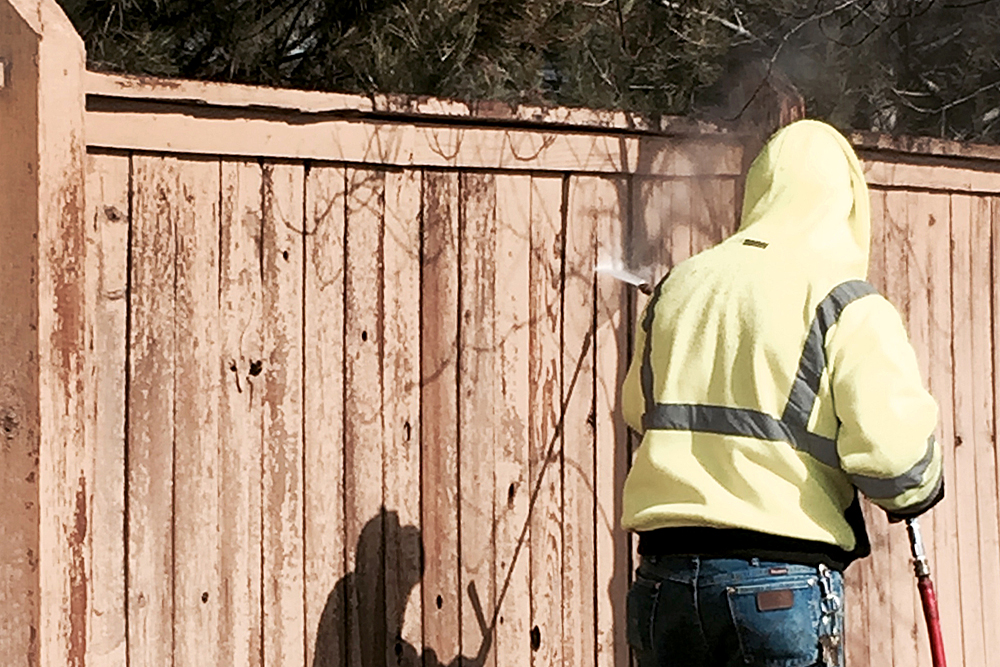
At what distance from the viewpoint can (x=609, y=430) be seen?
3.85m

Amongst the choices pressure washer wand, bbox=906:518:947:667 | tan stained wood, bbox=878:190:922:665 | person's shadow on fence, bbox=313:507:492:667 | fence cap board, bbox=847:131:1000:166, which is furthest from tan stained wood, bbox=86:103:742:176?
pressure washer wand, bbox=906:518:947:667

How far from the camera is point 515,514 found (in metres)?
3.66

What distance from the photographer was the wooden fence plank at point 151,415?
3088 mm

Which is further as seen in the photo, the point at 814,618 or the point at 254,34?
the point at 254,34

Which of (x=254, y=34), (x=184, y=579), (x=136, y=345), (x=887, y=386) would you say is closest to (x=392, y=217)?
(x=136, y=345)

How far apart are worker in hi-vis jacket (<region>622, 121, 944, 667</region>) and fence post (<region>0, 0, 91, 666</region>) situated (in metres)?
1.21

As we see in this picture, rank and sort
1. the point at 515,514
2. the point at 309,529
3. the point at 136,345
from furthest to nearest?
the point at 515,514
the point at 309,529
the point at 136,345

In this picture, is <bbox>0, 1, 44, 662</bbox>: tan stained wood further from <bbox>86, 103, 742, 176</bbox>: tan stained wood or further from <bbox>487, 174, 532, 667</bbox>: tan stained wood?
<bbox>487, 174, 532, 667</bbox>: tan stained wood

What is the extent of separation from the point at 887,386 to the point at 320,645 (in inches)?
59.6

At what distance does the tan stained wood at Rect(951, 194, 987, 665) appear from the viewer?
15.1ft

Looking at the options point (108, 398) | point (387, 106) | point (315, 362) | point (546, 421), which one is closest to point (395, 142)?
point (387, 106)

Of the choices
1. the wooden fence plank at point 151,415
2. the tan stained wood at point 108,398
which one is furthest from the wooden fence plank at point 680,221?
the tan stained wood at point 108,398

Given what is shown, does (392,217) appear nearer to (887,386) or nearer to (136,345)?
(136,345)

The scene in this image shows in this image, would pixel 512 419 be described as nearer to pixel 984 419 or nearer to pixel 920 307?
pixel 920 307
